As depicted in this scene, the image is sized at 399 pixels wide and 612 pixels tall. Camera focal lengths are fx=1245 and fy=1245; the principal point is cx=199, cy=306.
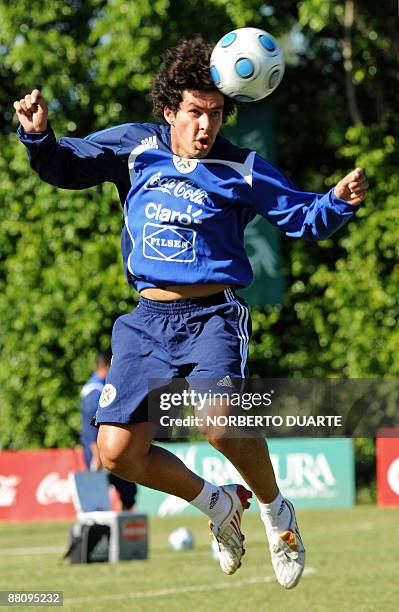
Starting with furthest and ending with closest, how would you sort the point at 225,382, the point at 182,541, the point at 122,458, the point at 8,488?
the point at 8,488 → the point at 182,541 → the point at 122,458 → the point at 225,382

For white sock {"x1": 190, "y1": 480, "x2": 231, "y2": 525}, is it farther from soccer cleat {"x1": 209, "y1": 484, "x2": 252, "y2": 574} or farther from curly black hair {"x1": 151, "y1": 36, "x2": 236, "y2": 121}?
curly black hair {"x1": 151, "y1": 36, "x2": 236, "y2": 121}

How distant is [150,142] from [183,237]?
575 millimetres

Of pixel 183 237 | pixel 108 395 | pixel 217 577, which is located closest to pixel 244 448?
pixel 108 395

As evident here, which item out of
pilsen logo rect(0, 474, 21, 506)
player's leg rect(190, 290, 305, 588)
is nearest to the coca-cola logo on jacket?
pilsen logo rect(0, 474, 21, 506)

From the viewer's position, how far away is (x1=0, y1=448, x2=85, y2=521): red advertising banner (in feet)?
61.8

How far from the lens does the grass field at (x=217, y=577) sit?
8.22m

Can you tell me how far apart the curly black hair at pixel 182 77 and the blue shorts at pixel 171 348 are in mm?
1023

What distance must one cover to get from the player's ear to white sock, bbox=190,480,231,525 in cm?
190

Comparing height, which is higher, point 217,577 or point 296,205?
point 296,205

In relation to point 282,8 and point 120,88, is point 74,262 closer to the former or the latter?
point 120,88

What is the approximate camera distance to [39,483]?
18.9 metres

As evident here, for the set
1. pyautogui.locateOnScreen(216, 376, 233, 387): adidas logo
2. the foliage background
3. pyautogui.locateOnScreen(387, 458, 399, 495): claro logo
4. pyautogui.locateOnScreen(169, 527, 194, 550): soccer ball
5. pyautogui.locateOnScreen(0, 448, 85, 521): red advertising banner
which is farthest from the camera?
the foliage background

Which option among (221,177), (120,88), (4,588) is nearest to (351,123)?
(120,88)

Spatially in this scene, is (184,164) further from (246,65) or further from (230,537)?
(230,537)
